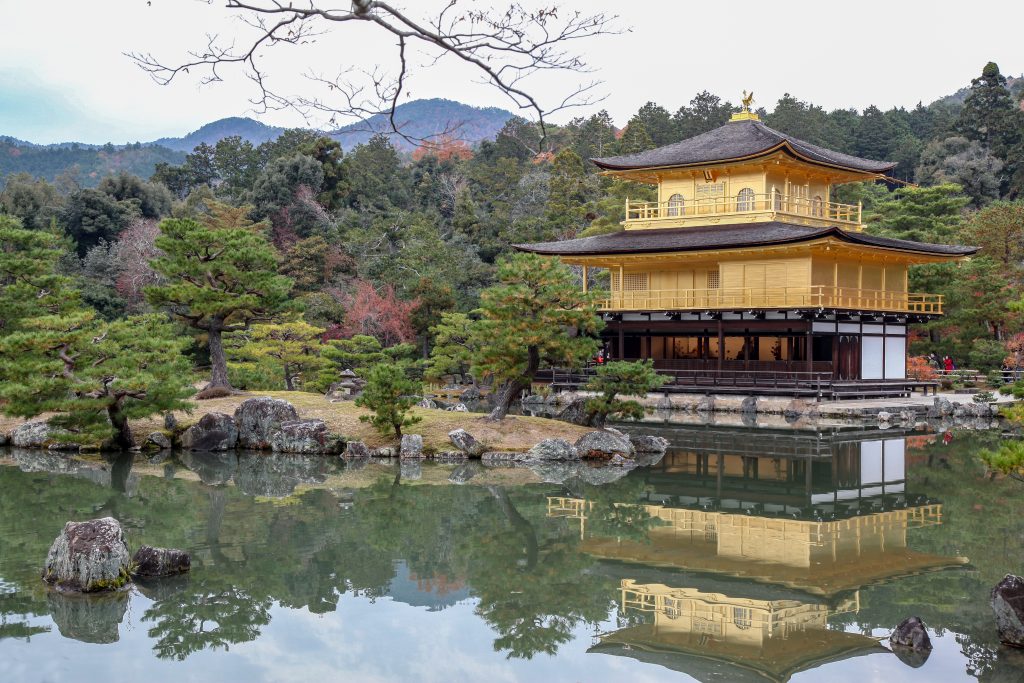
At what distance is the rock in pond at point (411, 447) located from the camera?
1764 cm

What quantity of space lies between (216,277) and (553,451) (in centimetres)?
893

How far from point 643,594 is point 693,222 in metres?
24.0

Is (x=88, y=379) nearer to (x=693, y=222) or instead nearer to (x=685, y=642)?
(x=685, y=642)

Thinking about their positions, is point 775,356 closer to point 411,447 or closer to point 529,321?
point 529,321

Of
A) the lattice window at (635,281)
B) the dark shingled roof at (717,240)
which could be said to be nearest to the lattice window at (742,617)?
the dark shingled roof at (717,240)

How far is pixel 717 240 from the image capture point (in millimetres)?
28547

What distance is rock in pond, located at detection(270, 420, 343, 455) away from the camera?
59.5ft

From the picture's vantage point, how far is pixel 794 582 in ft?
30.4

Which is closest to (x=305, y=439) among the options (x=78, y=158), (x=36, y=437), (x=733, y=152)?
(x=36, y=437)

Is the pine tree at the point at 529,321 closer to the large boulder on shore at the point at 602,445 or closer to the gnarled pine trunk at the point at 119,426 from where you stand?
the large boulder on shore at the point at 602,445

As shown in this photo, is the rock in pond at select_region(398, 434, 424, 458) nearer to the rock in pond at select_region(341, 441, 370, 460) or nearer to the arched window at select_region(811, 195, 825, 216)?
the rock in pond at select_region(341, 441, 370, 460)

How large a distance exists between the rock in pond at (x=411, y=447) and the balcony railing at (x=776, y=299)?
31.7ft

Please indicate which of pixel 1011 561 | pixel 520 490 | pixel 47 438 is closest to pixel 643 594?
pixel 1011 561

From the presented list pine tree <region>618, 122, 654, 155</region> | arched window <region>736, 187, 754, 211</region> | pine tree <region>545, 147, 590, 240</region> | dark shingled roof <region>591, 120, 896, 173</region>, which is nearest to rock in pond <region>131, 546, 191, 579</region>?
dark shingled roof <region>591, 120, 896, 173</region>
